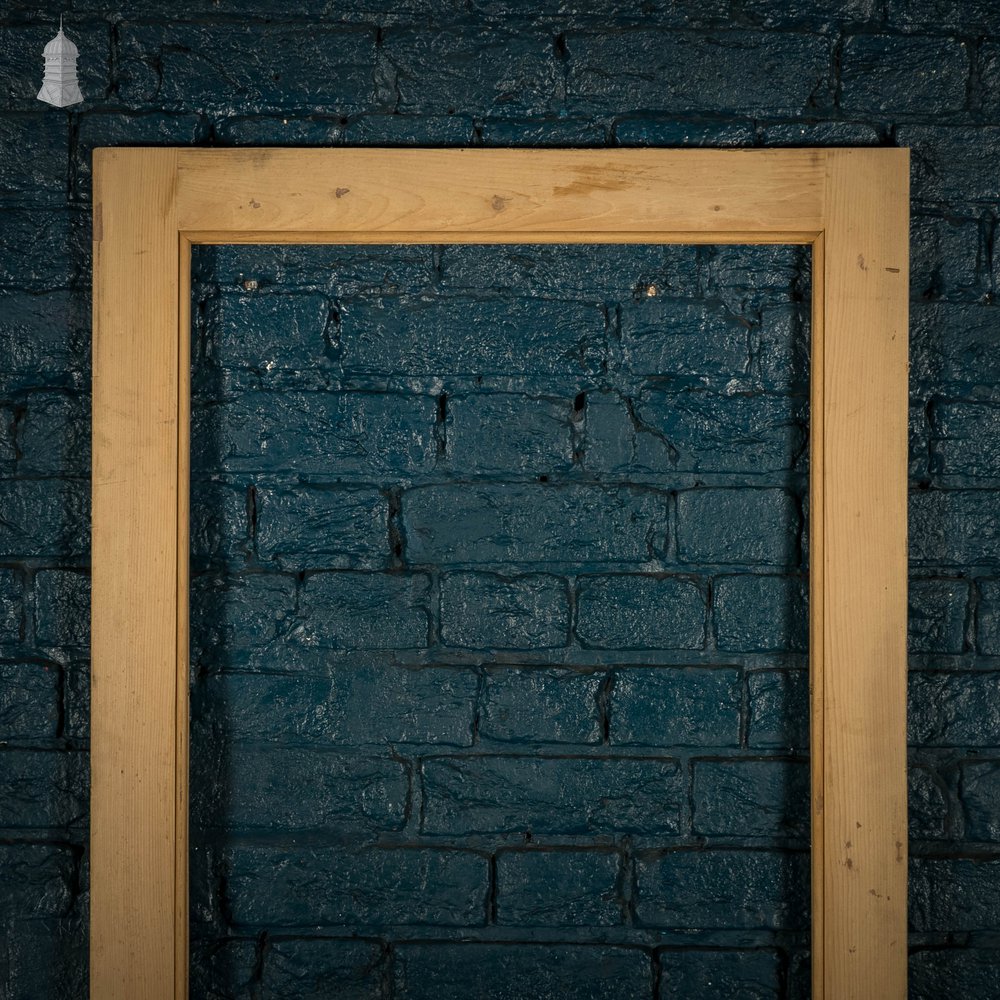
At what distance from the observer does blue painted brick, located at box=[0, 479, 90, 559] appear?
1.10 metres

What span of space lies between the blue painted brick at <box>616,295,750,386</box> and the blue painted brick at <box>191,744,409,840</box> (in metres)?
0.60

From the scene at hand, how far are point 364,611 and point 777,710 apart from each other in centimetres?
53

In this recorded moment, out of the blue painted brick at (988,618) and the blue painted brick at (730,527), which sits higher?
the blue painted brick at (730,527)

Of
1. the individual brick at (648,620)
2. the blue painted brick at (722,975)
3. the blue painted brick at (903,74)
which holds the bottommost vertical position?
the blue painted brick at (722,975)

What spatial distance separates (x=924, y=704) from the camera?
3.56ft

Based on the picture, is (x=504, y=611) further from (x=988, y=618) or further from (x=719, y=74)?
(x=719, y=74)

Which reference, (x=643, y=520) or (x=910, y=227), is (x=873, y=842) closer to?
(x=643, y=520)

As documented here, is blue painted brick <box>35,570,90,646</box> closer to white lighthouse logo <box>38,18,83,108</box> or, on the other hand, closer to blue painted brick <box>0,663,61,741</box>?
blue painted brick <box>0,663,61,741</box>

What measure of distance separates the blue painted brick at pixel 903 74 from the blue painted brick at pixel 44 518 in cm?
109

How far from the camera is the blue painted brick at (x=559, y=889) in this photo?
3.52 ft

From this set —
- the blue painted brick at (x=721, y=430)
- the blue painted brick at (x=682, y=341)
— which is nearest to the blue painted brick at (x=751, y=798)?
the blue painted brick at (x=721, y=430)

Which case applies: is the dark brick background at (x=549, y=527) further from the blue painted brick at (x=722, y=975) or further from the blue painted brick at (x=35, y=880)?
the blue painted brick at (x=35, y=880)

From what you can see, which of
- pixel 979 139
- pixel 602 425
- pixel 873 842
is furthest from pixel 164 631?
pixel 979 139

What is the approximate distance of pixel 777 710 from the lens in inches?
42.4
